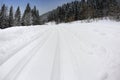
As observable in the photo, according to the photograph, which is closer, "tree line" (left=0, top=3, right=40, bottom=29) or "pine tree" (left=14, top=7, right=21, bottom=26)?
"tree line" (left=0, top=3, right=40, bottom=29)

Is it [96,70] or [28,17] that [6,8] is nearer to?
[28,17]

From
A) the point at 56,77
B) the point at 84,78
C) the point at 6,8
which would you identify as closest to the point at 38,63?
the point at 56,77

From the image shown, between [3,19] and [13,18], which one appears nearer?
[3,19]

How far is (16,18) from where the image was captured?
61.9 m

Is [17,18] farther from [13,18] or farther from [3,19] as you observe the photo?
[3,19]

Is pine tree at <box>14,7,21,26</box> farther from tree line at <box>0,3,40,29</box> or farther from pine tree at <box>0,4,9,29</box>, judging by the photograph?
pine tree at <box>0,4,9,29</box>

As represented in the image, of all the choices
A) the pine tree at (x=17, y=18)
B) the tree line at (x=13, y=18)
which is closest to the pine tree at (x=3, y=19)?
the tree line at (x=13, y=18)

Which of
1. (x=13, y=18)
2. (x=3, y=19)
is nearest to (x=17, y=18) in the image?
(x=13, y=18)

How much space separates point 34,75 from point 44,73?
0.27 m

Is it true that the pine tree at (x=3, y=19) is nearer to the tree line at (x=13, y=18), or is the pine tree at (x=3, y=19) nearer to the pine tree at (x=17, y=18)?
the tree line at (x=13, y=18)

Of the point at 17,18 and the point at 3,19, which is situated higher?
the point at 17,18

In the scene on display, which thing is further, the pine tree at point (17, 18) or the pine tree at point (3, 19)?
the pine tree at point (17, 18)

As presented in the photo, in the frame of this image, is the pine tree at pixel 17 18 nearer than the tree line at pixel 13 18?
No

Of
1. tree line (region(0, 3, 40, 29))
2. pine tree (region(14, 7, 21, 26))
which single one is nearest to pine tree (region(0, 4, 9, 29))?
tree line (region(0, 3, 40, 29))
